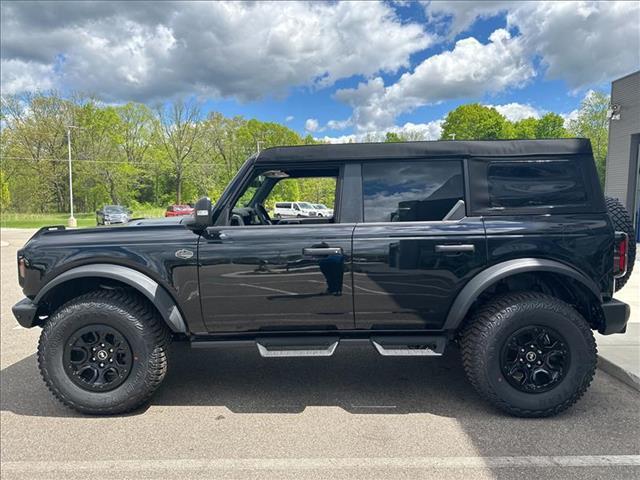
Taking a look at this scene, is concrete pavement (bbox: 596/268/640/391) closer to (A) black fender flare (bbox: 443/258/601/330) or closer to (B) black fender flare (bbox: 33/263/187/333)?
(A) black fender flare (bbox: 443/258/601/330)

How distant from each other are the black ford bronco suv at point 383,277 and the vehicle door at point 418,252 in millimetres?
10

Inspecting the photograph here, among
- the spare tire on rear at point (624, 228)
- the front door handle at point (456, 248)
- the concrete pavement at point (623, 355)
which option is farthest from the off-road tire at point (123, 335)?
the concrete pavement at point (623, 355)

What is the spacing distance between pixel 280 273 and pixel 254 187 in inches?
32.1

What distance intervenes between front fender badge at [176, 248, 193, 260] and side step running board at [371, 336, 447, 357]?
59.3 inches

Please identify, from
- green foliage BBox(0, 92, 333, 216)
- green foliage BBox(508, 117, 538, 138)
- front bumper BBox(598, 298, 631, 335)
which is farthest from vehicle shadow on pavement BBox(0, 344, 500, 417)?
green foliage BBox(508, 117, 538, 138)

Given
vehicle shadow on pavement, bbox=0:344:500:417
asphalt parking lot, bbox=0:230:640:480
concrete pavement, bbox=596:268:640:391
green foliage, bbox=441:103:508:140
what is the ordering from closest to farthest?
asphalt parking lot, bbox=0:230:640:480 → vehicle shadow on pavement, bbox=0:344:500:417 → concrete pavement, bbox=596:268:640:391 → green foliage, bbox=441:103:508:140

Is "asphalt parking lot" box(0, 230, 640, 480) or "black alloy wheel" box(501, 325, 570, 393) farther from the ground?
"black alloy wheel" box(501, 325, 570, 393)

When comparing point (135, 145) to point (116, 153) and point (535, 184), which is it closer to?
point (116, 153)

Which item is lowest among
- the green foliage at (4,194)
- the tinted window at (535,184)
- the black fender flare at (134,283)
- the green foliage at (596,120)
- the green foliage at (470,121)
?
the black fender flare at (134,283)

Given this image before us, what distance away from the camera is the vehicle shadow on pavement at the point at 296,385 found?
3.22 meters

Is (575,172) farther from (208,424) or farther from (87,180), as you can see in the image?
(87,180)

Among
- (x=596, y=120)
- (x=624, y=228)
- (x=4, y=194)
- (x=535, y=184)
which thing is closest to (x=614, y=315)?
(x=624, y=228)

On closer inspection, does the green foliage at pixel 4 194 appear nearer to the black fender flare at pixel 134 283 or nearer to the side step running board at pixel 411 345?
the black fender flare at pixel 134 283

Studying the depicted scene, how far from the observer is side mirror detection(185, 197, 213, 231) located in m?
3.00
